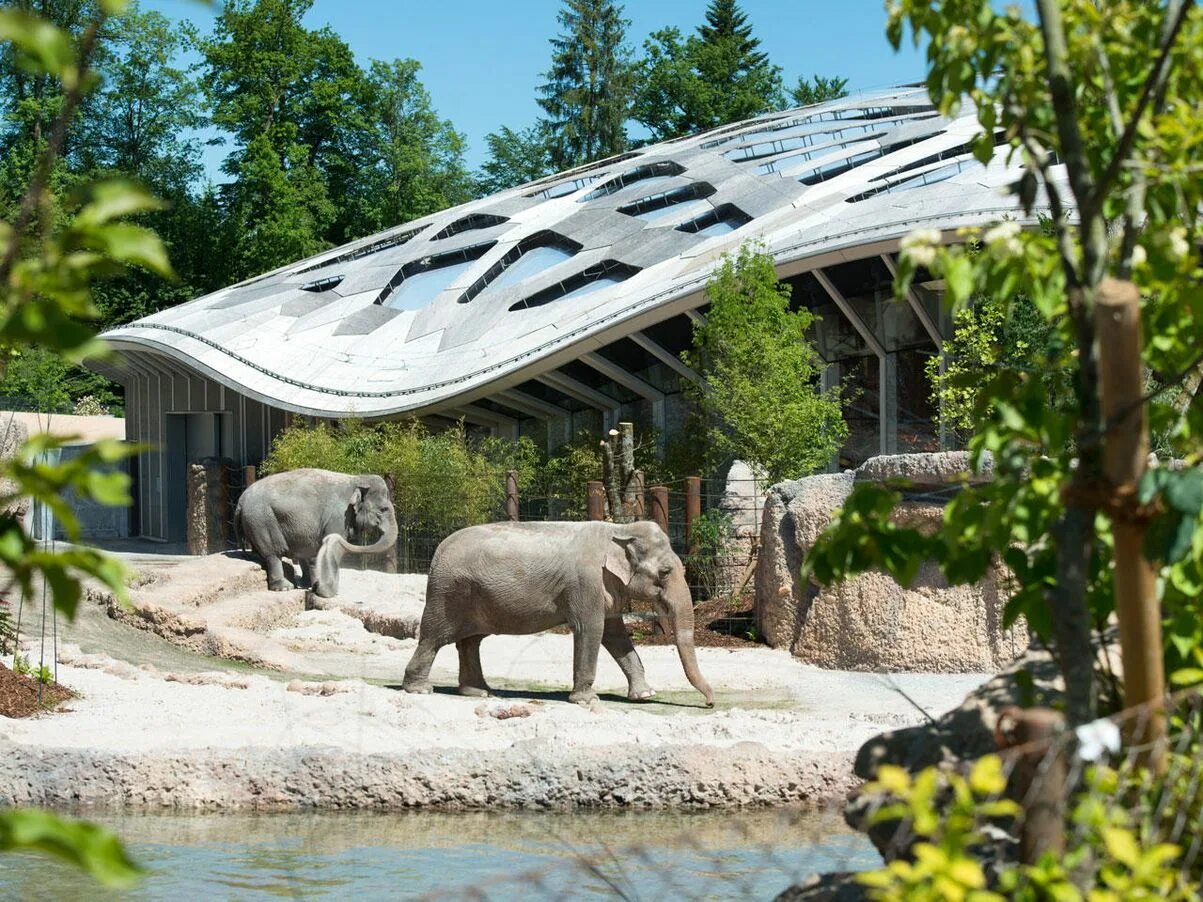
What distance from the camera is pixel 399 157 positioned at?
2146 inches

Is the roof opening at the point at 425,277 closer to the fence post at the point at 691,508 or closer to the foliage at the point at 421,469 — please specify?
the foliage at the point at 421,469

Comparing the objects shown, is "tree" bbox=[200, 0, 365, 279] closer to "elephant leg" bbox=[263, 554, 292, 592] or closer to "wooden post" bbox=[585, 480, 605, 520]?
"elephant leg" bbox=[263, 554, 292, 592]

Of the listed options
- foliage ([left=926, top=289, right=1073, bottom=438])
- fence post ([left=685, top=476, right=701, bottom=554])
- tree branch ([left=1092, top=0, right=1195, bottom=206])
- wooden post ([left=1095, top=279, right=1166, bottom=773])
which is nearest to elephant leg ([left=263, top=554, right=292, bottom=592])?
fence post ([left=685, top=476, right=701, bottom=554])

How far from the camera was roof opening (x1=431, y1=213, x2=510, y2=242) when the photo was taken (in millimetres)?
36688

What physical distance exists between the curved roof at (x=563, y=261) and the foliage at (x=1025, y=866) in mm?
21224

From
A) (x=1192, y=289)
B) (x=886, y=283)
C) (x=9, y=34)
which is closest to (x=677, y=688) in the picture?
(x=1192, y=289)

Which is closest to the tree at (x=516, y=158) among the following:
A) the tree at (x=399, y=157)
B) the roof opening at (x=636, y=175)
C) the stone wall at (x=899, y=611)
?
the tree at (x=399, y=157)

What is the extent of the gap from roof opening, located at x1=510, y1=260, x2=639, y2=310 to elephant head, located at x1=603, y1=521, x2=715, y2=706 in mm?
18843

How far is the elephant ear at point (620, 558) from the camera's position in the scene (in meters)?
11.7

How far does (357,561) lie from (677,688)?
453 inches

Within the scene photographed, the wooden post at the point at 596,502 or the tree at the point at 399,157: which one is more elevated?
the tree at the point at 399,157

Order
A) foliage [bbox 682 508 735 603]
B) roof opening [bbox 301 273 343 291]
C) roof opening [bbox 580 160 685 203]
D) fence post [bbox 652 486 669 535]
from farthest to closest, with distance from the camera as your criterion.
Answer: roof opening [bbox 301 273 343 291], roof opening [bbox 580 160 685 203], foliage [bbox 682 508 735 603], fence post [bbox 652 486 669 535]

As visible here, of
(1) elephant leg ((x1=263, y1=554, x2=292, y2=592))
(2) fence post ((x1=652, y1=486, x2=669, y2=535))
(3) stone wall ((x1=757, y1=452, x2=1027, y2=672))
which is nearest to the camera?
(3) stone wall ((x1=757, y1=452, x2=1027, y2=672))

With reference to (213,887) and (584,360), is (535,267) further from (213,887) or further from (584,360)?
(213,887)
